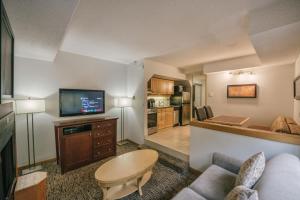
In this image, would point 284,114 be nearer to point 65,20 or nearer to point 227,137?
point 227,137

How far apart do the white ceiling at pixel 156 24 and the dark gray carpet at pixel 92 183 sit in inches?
89.4

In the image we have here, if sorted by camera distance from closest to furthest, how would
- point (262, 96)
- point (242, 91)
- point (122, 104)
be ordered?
1. point (262, 96)
2. point (122, 104)
3. point (242, 91)

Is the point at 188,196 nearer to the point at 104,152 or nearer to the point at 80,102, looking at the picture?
the point at 104,152

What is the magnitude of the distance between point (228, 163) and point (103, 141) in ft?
8.13

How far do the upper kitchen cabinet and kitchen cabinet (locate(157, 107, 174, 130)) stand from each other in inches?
25.9

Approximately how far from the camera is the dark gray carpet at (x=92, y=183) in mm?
1899

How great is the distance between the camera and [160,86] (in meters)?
4.69

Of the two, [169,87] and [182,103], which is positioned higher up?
[169,87]

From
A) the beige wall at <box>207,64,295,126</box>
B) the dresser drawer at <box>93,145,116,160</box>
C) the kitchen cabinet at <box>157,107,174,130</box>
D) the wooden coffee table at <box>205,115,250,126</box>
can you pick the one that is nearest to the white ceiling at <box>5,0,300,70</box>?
the wooden coffee table at <box>205,115,250,126</box>

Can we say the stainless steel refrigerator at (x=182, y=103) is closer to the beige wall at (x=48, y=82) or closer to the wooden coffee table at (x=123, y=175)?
the beige wall at (x=48, y=82)

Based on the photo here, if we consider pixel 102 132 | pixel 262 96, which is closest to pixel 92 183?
pixel 102 132

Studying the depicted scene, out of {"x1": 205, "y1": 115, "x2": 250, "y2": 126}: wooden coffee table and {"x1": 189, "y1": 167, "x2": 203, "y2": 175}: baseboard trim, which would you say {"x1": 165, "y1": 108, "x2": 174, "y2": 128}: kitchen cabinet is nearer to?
{"x1": 205, "y1": 115, "x2": 250, "y2": 126}: wooden coffee table

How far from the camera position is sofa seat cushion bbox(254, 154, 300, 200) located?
834 mm

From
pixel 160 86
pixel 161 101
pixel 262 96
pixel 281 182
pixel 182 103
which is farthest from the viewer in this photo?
pixel 182 103
